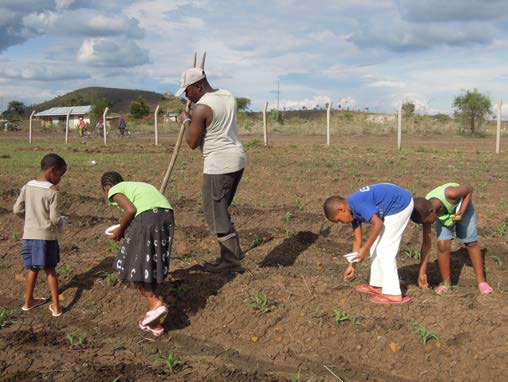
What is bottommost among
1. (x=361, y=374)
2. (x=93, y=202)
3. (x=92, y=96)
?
(x=361, y=374)

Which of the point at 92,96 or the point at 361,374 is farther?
the point at 92,96

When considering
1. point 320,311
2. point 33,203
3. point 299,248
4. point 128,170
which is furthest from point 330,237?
point 128,170

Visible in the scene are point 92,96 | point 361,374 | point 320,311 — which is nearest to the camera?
point 361,374

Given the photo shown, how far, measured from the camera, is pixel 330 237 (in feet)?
23.4

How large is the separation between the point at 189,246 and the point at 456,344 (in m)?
3.56

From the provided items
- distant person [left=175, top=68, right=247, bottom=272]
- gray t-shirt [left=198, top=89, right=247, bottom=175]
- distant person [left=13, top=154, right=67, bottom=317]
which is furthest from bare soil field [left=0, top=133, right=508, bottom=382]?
gray t-shirt [left=198, top=89, right=247, bottom=175]

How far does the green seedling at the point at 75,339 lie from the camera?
4.22 metres

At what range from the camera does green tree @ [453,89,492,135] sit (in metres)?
30.9

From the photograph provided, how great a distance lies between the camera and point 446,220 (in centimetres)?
508

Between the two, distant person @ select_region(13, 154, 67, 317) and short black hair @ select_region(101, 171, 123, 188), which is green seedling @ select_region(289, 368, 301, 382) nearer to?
short black hair @ select_region(101, 171, 123, 188)

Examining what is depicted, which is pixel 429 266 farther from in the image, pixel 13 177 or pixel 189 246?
pixel 13 177

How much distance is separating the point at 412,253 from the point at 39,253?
409 centimetres

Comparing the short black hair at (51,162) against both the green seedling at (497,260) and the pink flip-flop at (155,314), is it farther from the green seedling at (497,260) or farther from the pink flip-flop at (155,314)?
the green seedling at (497,260)

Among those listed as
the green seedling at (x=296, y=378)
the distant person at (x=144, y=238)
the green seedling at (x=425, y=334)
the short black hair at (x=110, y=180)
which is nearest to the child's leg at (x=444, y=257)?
the green seedling at (x=425, y=334)
